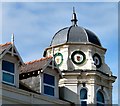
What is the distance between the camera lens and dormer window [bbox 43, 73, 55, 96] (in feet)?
91.7

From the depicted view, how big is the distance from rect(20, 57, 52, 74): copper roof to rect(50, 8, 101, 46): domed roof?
9.66 feet

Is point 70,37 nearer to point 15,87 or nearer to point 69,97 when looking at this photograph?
point 69,97

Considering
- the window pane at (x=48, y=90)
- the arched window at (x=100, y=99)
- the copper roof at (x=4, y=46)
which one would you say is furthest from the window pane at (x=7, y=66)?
the arched window at (x=100, y=99)

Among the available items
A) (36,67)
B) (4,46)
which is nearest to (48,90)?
(36,67)

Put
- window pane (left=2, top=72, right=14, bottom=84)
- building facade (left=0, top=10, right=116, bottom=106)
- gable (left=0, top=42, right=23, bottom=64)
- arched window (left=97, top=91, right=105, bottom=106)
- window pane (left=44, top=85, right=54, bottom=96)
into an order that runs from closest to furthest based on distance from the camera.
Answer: gable (left=0, top=42, right=23, bottom=64) < window pane (left=2, top=72, right=14, bottom=84) < building facade (left=0, top=10, right=116, bottom=106) < window pane (left=44, top=85, right=54, bottom=96) < arched window (left=97, top=91, right=105, bottom=106)

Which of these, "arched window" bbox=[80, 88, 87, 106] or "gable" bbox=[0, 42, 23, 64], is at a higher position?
"gable" bbox=[0, 42, 23, 64]

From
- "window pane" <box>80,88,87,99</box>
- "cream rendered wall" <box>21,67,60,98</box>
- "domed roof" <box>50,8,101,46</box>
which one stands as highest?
"domed roof" <box>50,8,101,46</box>

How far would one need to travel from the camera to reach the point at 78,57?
3094 centimetres

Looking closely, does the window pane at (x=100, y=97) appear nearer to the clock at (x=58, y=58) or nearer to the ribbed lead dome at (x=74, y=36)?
the clock at (x=58, y=58)

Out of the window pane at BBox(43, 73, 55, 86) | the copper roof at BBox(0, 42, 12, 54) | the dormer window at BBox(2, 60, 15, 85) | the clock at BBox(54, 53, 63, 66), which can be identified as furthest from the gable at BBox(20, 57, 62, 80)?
the copper roof at BBox(0, 42, 12, 54)

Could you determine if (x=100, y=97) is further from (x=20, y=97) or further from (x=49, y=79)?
(x=20, y=97)

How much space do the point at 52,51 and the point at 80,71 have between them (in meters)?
2.28

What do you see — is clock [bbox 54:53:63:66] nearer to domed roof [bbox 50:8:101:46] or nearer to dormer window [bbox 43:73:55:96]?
domed roof [bbox 50:8:101:46]

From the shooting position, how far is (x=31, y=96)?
1034 inches
